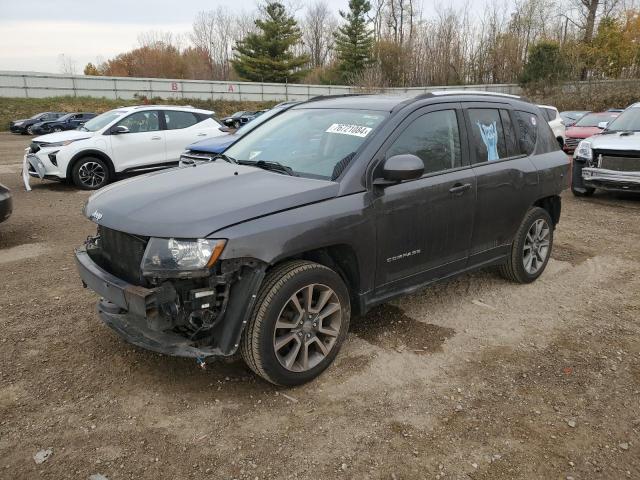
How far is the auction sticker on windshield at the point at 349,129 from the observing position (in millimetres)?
3672

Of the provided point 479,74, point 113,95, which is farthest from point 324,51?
point 113,95

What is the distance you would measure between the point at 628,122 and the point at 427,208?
25.3ft

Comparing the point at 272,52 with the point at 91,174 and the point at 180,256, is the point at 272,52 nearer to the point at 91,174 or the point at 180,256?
the point at 91,174

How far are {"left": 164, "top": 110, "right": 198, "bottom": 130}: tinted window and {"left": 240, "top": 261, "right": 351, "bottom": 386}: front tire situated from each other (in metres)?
8.95


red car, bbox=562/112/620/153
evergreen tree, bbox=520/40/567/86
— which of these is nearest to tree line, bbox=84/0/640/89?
evergreen tree, bbox=520/40/567/86

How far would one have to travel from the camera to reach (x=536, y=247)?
5.16 meters

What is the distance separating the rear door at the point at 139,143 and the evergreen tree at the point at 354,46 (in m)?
41.4

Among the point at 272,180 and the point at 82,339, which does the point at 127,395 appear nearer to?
the point at 82,339

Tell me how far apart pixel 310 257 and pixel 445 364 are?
4.08 feet

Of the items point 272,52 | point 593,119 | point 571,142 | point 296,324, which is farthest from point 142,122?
point 272,52

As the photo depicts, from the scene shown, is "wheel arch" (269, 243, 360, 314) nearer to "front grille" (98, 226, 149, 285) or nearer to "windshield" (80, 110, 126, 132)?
"front grille" (98, 226, 149, 285)

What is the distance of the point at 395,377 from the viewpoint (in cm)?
345

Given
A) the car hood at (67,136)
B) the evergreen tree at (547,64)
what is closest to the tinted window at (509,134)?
the car hood at (67,136)

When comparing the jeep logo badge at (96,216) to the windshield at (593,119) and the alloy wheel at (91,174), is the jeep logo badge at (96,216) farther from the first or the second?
the windshield at (593,119)
